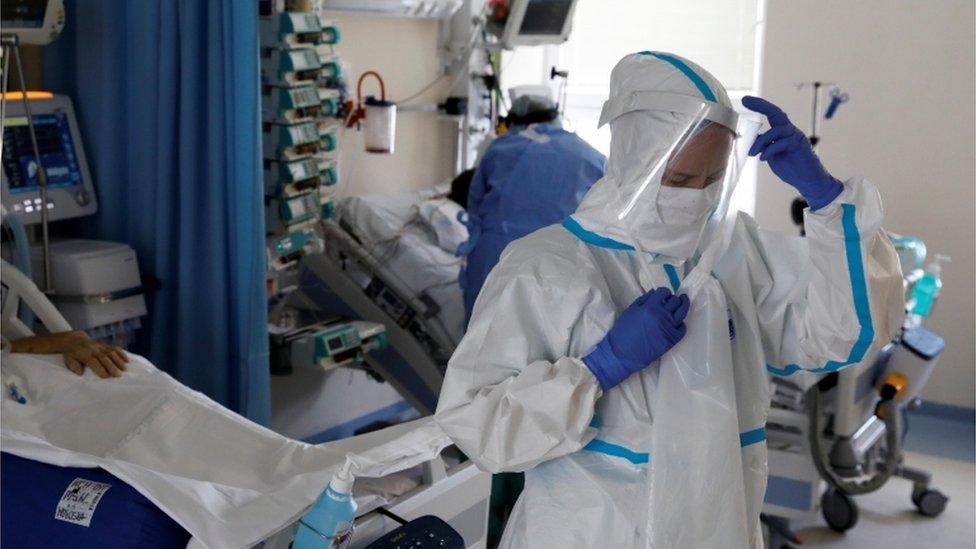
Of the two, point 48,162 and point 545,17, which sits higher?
point 545,17

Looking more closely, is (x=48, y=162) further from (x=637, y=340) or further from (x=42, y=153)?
(x=637, y=340)

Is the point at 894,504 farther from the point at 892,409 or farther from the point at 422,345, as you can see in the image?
the point at 422,345

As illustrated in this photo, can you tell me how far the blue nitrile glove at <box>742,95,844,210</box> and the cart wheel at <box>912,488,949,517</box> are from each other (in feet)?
10.2

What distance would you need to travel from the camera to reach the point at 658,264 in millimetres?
1752

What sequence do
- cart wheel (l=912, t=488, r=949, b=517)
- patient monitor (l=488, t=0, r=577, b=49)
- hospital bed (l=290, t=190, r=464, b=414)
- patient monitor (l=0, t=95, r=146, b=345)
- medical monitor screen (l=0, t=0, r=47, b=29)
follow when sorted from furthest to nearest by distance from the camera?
patient monitor (l=488, t=0, r=577, b=49) → cart wheel (l=912, t=488, r=949, b=517) → hospital bed (l=290, t=190, r=464, b=414) → patient monitor (l=0, t=95, r=146, b=345) → medical monitor screen (l=0, t=0, r=47, b=29)

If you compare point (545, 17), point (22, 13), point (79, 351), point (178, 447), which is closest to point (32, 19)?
point (22, 13)

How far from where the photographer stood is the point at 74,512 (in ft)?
6.17

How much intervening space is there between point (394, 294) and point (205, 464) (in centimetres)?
208

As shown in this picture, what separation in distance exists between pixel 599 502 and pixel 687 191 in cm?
48

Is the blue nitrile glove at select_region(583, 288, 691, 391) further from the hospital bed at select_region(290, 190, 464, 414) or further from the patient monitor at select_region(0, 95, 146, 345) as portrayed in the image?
the hospital bed at select_region(290, 190, 464, 414)

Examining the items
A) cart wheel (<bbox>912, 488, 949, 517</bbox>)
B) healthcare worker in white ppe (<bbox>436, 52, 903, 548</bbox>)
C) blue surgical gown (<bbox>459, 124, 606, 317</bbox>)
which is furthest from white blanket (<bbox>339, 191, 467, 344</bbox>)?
healthcare worker in white ppe (<bbox>436, 52, 903, 548</bbox>)

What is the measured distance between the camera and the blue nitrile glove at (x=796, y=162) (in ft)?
5.50

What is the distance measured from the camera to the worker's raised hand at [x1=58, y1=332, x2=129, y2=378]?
2352 millimetres

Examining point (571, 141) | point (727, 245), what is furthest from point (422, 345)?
point (727, 245)
